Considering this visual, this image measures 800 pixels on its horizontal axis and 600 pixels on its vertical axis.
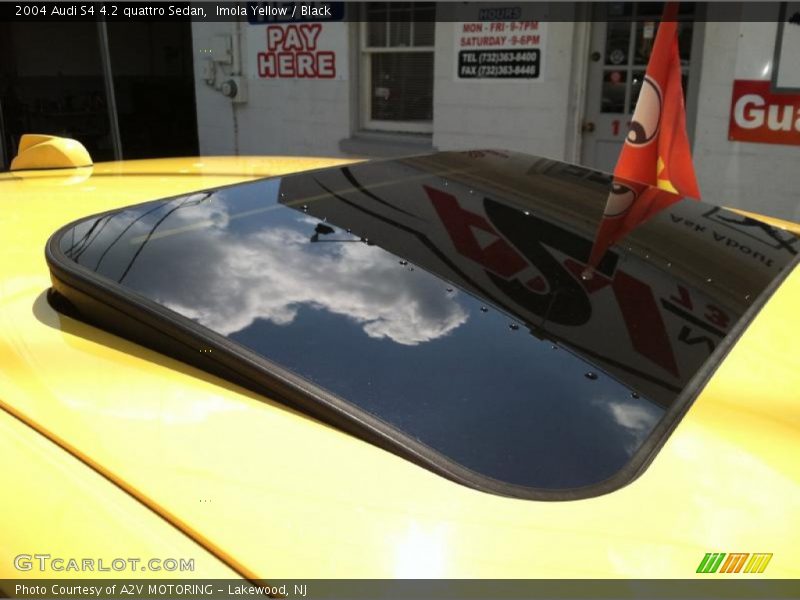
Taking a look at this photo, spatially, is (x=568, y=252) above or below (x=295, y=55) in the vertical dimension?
below

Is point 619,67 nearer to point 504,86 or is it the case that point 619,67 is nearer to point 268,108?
point 504,86

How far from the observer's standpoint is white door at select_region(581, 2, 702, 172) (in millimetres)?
5655

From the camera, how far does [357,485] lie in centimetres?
97

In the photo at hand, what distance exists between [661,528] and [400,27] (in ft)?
22.9

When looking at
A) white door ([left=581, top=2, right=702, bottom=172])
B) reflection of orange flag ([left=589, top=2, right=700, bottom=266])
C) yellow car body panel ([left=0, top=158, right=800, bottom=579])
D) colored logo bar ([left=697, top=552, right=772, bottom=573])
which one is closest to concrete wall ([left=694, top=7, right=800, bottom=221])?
white door ([left=581, top=2, right=702, bottom=172])

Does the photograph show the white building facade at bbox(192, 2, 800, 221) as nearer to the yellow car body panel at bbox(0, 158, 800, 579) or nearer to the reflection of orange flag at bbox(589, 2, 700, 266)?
the reflection of orange flag at bbox(589, 2, 700, 266)

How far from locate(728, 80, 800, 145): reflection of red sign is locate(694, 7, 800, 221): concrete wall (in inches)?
1.7

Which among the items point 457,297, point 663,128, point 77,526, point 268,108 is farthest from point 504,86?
point 77,526

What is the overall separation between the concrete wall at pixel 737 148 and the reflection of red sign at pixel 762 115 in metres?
0.04

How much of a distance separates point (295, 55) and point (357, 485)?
24.6 ft

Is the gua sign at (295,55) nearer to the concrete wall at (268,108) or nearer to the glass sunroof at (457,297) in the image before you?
the concrete wall at (268,108)

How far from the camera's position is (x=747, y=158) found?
215 inches

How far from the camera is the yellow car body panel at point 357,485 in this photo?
871 millimetres

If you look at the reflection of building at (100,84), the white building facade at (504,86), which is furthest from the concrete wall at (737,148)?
the reflection of building at (100,84)
